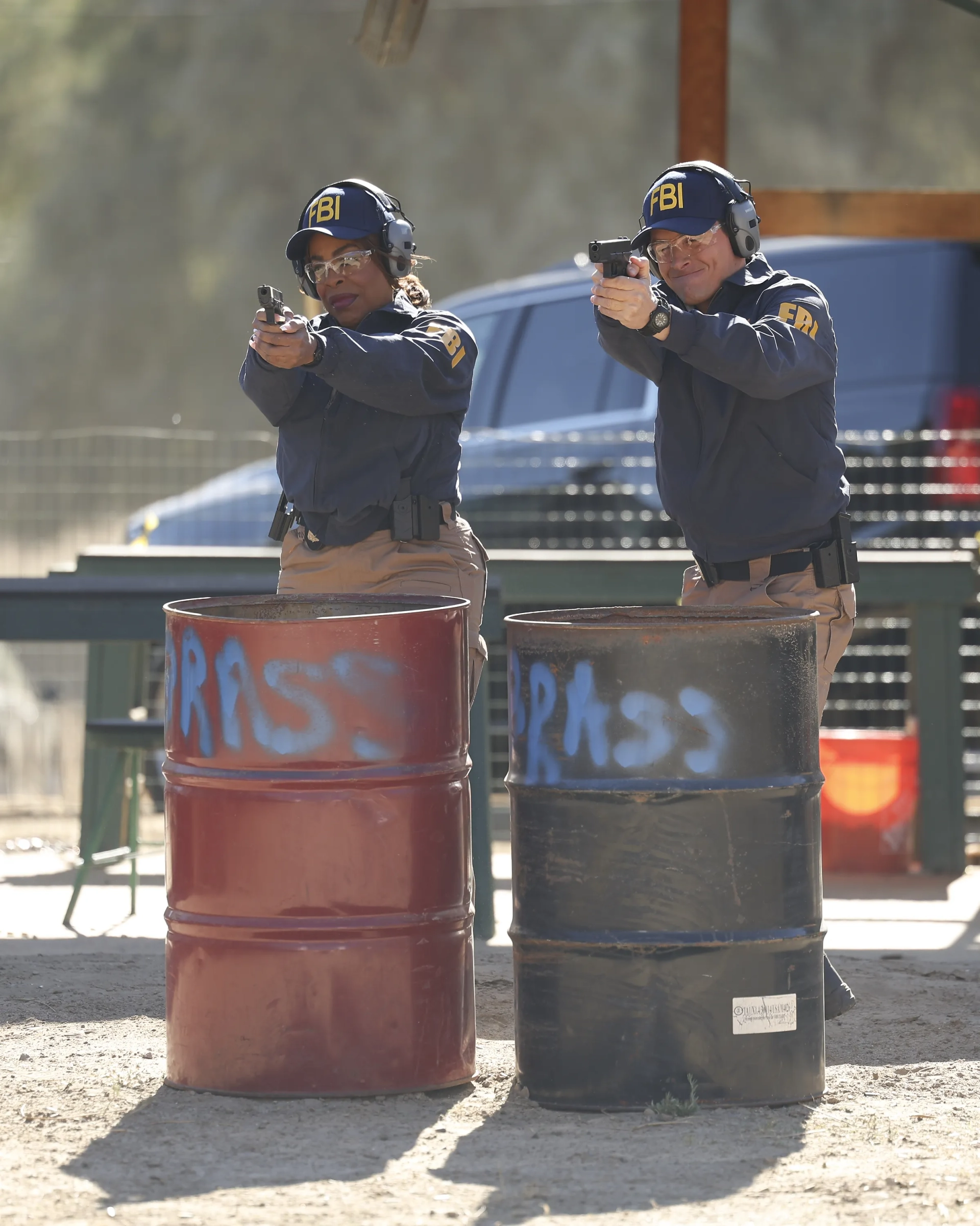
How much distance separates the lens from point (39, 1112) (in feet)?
13.4

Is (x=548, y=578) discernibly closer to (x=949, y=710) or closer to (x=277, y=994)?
(x=949, y=710)

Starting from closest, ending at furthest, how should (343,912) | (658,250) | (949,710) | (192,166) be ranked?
(343,912)
(658,250)
(949,710)
(192,166)

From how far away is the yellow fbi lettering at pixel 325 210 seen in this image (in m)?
4.88

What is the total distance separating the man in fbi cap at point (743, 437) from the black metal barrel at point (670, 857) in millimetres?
603

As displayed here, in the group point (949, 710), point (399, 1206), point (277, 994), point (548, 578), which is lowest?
point (399, 1206)

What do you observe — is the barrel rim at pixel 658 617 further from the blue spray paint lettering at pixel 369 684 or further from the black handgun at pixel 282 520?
the black handgun at pixel 282 520

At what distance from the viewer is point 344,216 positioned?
488cm

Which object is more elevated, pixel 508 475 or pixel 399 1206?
pixel 508 475

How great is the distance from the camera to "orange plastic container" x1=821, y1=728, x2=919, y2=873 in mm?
7641

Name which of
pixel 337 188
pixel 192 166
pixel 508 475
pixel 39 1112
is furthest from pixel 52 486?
pixel 192 166

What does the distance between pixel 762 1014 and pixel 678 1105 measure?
0.26 m

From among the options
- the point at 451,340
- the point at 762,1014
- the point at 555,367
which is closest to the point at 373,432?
the point at 451,340

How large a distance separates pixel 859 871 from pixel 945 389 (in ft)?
8.64

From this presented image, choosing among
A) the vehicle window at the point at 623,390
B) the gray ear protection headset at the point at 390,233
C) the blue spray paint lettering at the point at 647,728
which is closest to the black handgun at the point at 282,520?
the gray ear protection headset at the point at 390,233
